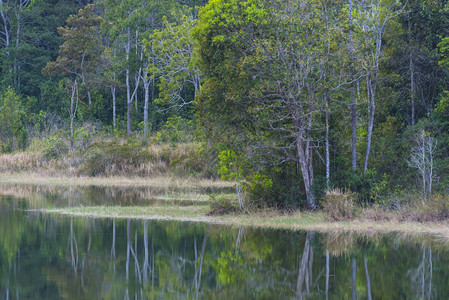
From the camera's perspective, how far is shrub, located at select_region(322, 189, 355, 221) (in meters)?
21.3

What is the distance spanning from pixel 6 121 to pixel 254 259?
132 ft

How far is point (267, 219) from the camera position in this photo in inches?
861

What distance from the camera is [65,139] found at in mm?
44906

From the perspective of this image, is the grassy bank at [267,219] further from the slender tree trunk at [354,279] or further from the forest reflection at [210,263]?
the slender tree trunk at [354,279]

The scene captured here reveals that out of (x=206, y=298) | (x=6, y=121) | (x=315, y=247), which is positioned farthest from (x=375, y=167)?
(x=6, y=121)

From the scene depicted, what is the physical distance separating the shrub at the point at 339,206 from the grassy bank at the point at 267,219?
0.31m

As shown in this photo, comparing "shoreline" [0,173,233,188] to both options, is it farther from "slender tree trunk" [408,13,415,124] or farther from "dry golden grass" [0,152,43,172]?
"slender tree trunk" [408,13,415,124]

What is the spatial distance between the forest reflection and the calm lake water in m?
0.02

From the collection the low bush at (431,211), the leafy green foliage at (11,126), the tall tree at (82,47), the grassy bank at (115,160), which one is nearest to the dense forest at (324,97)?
the low bush at (431,211)

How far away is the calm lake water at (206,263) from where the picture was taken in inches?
482

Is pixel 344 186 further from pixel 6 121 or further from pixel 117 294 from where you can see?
pixel 6 121

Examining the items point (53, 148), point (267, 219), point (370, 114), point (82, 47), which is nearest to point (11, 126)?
point (53, 148)

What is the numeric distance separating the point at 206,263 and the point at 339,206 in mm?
7700

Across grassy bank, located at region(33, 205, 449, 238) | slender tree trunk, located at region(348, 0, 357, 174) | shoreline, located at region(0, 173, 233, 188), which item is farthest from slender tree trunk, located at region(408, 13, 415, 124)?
shoreline, located at region(0, 173, 233, 188)
